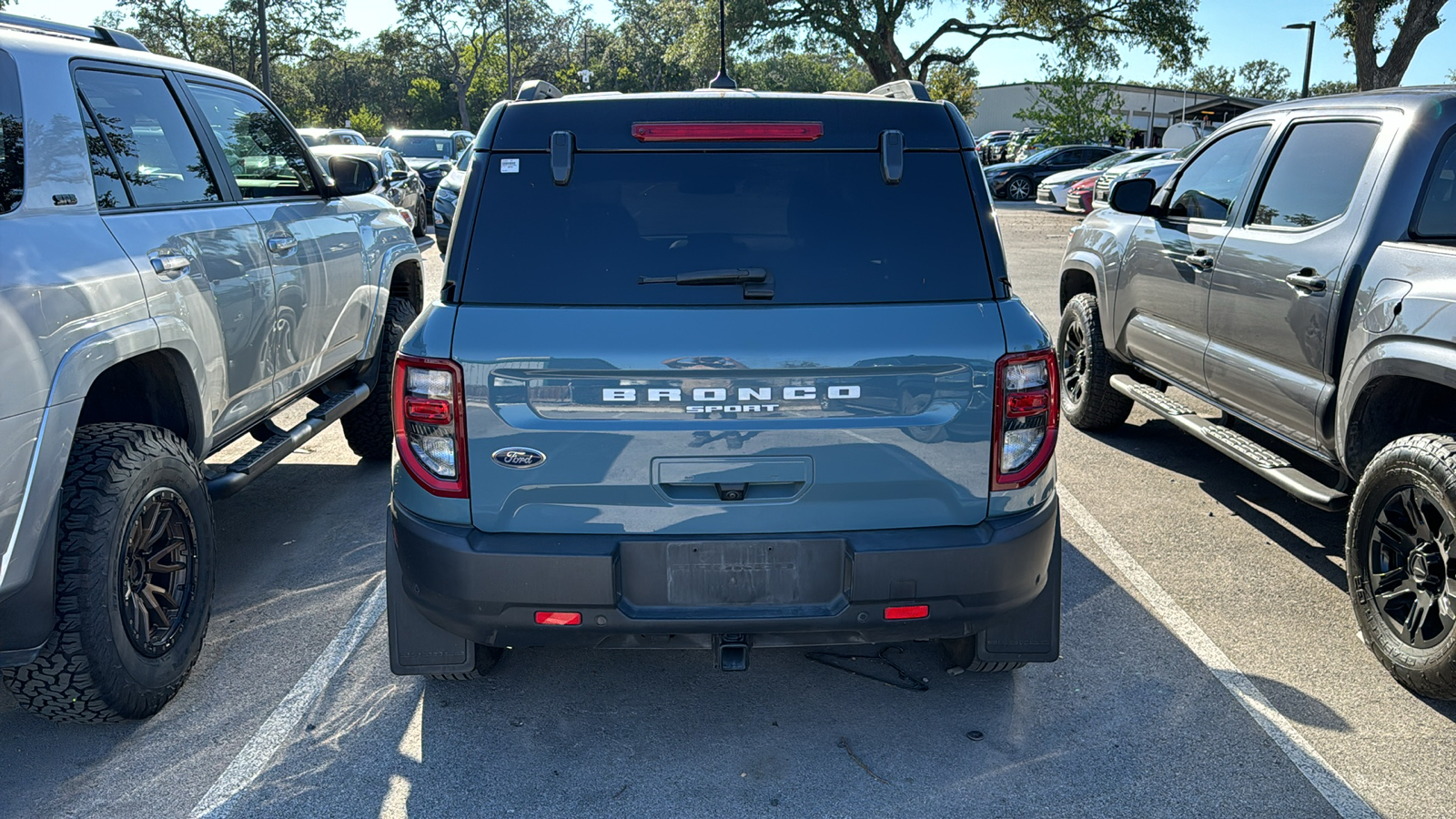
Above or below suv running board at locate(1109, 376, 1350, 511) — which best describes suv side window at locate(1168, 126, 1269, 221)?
above

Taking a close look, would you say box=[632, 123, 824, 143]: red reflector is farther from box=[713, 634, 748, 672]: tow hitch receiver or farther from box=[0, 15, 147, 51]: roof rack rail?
box=[0, 15, 147, 51]: roof rack rail

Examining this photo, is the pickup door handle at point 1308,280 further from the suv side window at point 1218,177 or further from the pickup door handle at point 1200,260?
the suv side window at point 1218,177

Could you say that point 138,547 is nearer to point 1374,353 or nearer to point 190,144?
point 190,144

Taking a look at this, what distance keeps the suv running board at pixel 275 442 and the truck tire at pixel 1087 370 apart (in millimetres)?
4137

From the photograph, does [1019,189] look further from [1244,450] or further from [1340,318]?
[1340,318]

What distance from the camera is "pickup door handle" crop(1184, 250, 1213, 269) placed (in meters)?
5.30

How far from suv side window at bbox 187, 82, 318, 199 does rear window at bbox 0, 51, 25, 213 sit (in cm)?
136

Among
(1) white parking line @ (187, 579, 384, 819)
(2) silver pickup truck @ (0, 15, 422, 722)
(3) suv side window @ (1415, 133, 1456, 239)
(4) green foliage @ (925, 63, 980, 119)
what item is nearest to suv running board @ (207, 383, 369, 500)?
(2) silver pickup truck @ (0, 15, 422, 722)

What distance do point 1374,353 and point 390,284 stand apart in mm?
4833

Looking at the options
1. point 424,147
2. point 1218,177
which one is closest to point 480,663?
point 1218,177

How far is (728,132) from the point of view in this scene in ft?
10.3

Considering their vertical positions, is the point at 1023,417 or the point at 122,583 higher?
the point at 1023,417

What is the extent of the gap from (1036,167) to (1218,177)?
26.5 metres

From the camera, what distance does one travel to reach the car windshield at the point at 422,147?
2353cm
